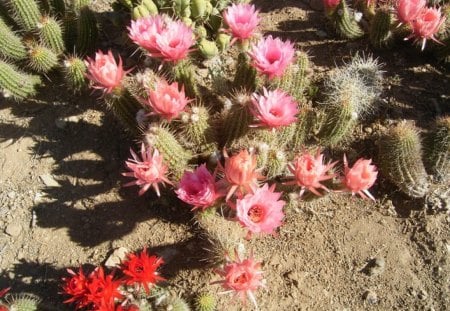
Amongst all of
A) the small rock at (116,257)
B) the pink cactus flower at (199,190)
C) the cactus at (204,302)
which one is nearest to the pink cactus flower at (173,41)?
the pink cactus flower at (199,190)

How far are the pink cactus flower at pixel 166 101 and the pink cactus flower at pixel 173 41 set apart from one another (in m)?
0.20

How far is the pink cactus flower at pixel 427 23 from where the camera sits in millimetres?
3131

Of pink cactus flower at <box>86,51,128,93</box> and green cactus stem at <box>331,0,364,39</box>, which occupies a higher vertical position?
pink cactus flower at <box>86,51,128,93</box>

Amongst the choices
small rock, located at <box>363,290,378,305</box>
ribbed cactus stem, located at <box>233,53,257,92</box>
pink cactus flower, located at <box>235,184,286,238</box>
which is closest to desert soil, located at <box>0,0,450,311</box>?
small rock, located at <box>363,290,378,305</box>

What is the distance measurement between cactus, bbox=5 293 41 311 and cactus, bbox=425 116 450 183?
2524 mm

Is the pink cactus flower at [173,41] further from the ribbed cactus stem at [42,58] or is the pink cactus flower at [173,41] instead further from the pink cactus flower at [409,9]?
the pink cactus flower at [409,9]

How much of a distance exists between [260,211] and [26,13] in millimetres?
2291

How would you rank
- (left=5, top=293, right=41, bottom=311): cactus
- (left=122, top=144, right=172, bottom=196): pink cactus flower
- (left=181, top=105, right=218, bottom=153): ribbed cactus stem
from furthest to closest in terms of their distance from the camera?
(left=181, top=105, right=218, bottom=153): ribbed cactus stem < (left=5, top=293, right=41, bottom=311): cactus < (left=122, top=144, right=172, bottom=196): pink cactus flower

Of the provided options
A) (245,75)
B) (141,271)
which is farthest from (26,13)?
(141,271)

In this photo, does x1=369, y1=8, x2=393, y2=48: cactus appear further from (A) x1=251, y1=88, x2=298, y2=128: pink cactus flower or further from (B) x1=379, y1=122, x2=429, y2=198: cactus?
(A) x1=251, y1=88, x2=298, y2=128: pink cactus flower

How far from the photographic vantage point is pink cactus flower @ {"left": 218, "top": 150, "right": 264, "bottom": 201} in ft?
7.12

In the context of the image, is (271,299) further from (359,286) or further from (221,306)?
(359,286)

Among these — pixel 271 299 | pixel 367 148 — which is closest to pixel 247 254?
pixel 271 299

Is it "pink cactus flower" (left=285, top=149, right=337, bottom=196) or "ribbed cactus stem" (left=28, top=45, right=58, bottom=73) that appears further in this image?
"ribbed cactus stem" (left=28, top=45, right=58, bottom=73)
